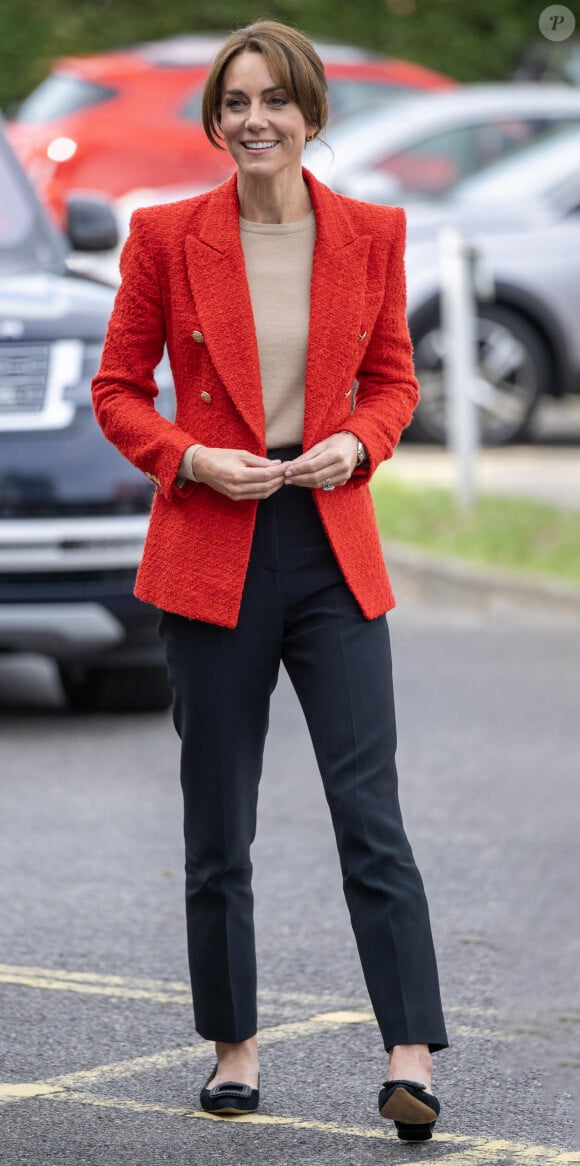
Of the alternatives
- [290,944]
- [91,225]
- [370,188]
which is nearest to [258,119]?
[290,944]

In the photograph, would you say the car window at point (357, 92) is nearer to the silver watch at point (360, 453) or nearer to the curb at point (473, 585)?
the curb at point (473, 585)

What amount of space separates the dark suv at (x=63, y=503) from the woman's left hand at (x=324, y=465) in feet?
10.6

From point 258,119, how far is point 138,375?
50cm

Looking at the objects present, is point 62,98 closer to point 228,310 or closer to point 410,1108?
point 228,310

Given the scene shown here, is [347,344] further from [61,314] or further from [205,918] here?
[61,314]

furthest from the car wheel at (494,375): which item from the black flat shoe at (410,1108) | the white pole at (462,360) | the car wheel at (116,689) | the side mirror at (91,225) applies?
the black flat shoe at (410,1108)

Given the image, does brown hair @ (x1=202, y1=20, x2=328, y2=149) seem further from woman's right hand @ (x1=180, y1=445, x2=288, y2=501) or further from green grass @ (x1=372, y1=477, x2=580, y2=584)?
green grass @ (x1=372, y1=477, x2=580, y2=584)

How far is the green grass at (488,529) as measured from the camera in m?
10.5

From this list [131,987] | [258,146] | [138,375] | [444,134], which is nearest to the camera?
[258,146]

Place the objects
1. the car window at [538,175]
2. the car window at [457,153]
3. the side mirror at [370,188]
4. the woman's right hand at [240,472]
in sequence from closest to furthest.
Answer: the woman's right hand at [240,472] < the side mirror at [370,188] < the car window at [538,175] < the car window at [457,153]

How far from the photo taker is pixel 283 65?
12.6 ft

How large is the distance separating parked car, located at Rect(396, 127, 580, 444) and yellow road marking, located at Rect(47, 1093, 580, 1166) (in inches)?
376

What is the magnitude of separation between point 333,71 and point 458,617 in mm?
10058

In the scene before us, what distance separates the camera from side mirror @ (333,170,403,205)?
43.9 feet
